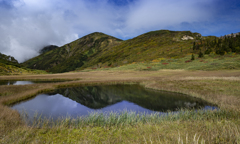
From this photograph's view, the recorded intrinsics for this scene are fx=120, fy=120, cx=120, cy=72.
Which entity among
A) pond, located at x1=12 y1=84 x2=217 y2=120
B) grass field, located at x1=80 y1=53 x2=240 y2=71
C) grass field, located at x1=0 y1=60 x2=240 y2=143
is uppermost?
grass field, located at x1=80 y1=53 x2=240 y2=71

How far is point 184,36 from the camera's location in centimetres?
18988

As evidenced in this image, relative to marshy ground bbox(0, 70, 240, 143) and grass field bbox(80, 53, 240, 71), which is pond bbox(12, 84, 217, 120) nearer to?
marshy ground bbox(0, 70, 240, 143)

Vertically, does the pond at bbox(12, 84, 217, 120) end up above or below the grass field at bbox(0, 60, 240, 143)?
below

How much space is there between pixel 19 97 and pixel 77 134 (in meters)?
21.0

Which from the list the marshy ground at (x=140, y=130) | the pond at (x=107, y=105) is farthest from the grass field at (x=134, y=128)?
the pond at (x=107, y=105)

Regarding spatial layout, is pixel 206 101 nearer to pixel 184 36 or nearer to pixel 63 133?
pixel 63 133

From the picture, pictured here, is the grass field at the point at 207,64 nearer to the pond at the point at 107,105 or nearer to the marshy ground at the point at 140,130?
the marshy ground at the point at 140,130

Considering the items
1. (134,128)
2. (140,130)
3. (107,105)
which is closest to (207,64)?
(107,105)

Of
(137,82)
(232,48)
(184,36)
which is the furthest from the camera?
(184,36)

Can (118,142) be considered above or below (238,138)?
below

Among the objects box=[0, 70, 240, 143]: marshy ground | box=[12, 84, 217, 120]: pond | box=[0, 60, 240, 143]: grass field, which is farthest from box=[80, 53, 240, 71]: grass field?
box=[12, 84, 217, 120]: pond

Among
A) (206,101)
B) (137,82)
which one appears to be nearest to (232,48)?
(137,82)

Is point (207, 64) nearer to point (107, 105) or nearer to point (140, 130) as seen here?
point (107, 105)

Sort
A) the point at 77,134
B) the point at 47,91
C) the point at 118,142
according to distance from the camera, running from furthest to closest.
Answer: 1. the point at 47,91
2. the point at 77,134
3. the point at 118,142
